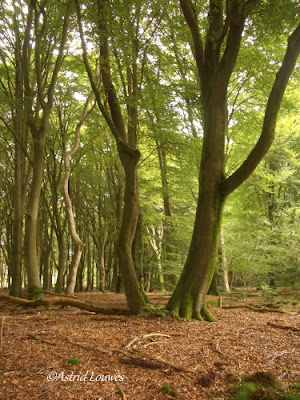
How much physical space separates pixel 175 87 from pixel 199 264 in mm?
6833

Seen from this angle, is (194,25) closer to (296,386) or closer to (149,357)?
(149,357)

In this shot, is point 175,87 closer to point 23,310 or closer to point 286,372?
point 23,310

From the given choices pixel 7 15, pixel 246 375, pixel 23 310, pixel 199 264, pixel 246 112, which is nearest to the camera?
pixel 246 375

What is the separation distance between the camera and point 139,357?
3.98 metres

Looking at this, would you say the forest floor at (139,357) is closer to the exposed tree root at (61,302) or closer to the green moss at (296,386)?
the green moss at (296,386)

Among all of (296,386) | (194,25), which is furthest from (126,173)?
(296,386)

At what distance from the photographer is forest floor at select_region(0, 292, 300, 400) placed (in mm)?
3180

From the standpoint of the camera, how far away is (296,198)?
17.7 metres

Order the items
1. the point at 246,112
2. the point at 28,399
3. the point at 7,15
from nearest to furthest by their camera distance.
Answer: the point at 28,399
the point at 7,15
the point at 246,112

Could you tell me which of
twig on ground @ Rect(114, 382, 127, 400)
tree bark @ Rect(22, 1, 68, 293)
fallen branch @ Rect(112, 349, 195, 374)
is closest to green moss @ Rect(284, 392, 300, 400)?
fallen branch @ Rect(112, 349, 195, 374)

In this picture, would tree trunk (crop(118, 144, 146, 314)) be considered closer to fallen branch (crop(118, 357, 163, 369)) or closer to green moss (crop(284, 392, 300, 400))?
fallen branch (crop(118, 357, 163, 369))

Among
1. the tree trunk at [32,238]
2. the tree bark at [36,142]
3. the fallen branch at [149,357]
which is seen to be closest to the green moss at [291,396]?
the fallen branch at [149,357]

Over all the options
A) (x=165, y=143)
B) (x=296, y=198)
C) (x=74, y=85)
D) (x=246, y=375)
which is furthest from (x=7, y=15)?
(x=296, y=198)

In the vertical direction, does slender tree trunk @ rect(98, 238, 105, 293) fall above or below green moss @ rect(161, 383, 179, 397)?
above
